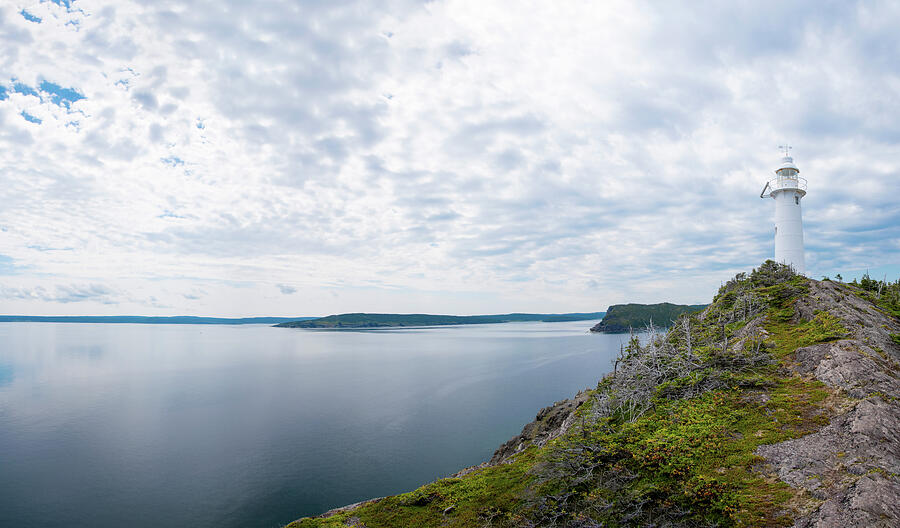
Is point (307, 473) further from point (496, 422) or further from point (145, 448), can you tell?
point (496, 422)

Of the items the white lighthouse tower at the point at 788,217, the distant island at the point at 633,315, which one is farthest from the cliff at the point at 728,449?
the distant island at the point at 633,315

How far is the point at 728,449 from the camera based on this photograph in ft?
30.6

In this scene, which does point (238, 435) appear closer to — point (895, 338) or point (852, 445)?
point (852, 445)

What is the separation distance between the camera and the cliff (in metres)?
7.38

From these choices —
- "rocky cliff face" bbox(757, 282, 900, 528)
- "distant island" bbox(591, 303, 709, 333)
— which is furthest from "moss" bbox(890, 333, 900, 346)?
"distant island" bbox(591, 303, 709, 333)

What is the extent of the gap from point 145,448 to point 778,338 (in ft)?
124

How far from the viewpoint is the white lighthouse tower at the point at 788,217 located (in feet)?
90.2

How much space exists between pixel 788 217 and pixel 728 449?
26.0 metres

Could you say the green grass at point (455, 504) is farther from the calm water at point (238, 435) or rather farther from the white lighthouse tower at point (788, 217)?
the white lighthouse tower at point (788, 217)

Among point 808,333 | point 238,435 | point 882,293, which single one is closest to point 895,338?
point 808,333

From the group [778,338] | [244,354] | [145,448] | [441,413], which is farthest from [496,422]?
[244,354]

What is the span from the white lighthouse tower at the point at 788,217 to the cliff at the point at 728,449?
38.5 feet

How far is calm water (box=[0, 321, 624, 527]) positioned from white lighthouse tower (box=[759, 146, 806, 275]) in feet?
74.7

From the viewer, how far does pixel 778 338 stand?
15.7 m
